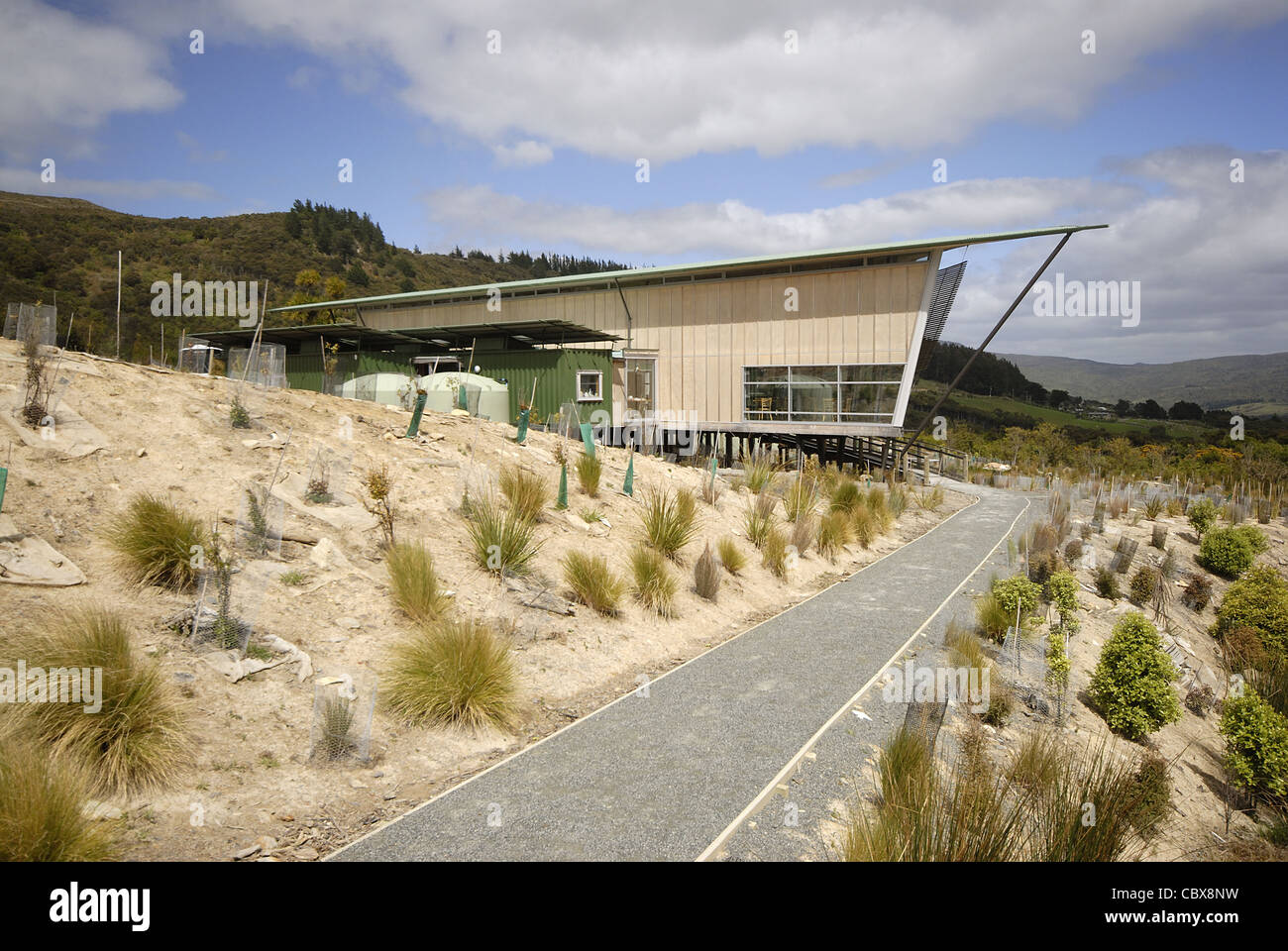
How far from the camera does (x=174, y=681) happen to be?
4641 mm

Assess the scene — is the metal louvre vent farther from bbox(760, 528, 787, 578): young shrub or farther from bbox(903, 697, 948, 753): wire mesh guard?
bbox(903, 697, 948, 753): wire mesh guard

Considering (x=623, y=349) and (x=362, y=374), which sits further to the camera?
(x=623, y=349)

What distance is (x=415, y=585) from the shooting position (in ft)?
21.0

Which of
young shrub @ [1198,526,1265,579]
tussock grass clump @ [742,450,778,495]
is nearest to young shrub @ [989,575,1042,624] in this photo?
tussock grass clump @ [742,450,778,495]

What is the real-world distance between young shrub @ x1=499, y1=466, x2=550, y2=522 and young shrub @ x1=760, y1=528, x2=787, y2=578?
3859 millimetres

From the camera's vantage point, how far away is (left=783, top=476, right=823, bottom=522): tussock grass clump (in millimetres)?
13406

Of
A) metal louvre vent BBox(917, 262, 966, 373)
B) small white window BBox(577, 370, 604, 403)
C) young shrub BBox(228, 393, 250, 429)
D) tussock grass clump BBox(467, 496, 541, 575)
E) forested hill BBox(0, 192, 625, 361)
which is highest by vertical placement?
forested hill BBox(0, 192, 625, 361)

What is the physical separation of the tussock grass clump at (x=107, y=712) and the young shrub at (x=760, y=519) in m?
8.89

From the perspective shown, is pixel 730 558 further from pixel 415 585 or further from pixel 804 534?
pixel 415 585

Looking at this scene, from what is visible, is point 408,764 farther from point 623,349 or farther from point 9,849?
point 623,349

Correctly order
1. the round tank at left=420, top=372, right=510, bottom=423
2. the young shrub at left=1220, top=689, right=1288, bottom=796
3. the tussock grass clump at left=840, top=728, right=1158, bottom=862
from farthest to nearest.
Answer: the round tank at left=420, top=372, right=510, bottom=423 < the young shrub at left=1220, top=689, right=1288, bottom=796 < the tussock grass clump at left=840, top=728, right=1158, bottom=862

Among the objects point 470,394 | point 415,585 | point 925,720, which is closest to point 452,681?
point 415,585
